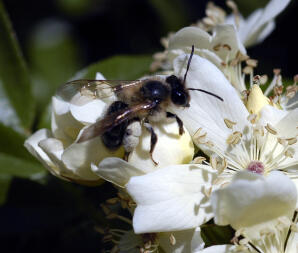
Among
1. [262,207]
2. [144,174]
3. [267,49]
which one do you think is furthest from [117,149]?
[267,49]

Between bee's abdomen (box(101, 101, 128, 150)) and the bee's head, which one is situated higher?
the bee's head

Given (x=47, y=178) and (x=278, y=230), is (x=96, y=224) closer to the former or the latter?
(x=47, y=178)

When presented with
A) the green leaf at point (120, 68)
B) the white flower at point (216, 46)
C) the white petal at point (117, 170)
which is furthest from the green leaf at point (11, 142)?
the white petal at point (117, 170)

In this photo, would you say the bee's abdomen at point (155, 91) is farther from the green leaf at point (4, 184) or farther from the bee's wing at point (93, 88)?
the green leaf at point (4, 184)

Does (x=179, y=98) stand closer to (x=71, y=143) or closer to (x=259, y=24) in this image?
(x=71, y=143)

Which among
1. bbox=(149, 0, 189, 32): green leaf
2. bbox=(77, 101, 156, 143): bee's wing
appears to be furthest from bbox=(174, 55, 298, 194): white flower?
bbox=(149, 0, 189, 32): green leaf

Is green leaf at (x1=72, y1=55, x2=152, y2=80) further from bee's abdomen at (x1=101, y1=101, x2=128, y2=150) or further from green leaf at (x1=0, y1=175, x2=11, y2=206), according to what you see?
bee's abdomen at (x1=101, y1=101, x2=128, y2=150)
